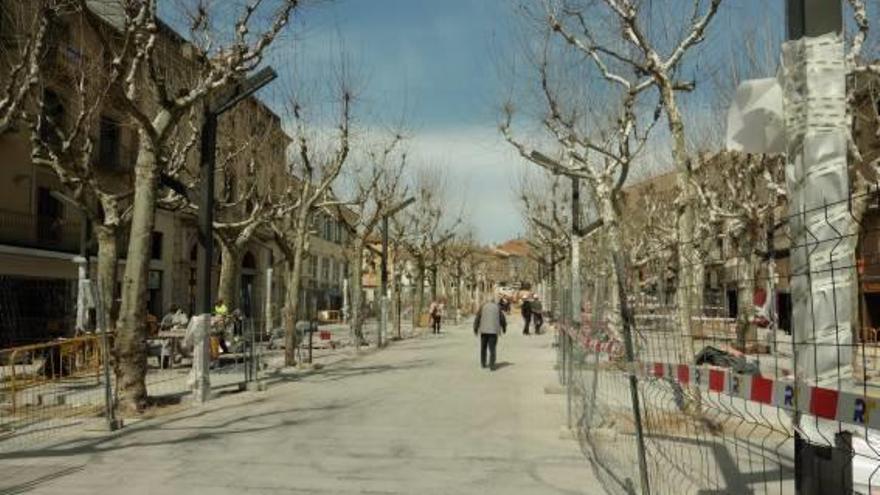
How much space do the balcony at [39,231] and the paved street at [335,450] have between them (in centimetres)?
1604

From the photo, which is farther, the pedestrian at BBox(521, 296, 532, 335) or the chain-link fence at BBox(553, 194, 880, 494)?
the pedestrian at BBox(521, 296, 532, 335)

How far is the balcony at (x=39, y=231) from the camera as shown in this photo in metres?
26.0

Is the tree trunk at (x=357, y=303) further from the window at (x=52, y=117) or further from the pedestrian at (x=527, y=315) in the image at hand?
the pedestrian at (x=527, y=315)

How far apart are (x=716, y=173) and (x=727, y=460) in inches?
959

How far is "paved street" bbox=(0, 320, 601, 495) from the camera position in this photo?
718 cm

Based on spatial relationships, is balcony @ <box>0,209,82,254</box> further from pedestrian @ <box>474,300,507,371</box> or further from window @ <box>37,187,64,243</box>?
pedestrian @ <box>474,300,507,371</box>

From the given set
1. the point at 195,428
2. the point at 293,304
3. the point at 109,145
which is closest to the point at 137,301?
the point at 195,428

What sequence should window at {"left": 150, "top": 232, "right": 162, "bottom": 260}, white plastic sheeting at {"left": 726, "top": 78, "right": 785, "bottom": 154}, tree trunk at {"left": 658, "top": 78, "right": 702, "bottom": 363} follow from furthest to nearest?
1. window at {"left": 150, "top": 232, "right": 162, "bottom": 260}
2. tree trunk at {"left": 658, "top": 78, "right": 702, "bottom": 363}
3. white plastic sheeting at {"left": 726, "top": 78, "right": 785, "bottom": 154}

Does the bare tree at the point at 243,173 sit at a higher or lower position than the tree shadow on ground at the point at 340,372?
higher

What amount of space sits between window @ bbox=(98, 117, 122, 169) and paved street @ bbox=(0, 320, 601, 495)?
19516 mm

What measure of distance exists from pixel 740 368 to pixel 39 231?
26.8m

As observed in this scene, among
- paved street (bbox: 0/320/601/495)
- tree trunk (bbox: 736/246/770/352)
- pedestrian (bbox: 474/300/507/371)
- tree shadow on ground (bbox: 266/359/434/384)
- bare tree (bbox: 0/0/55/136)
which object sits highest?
bare tree (bbox: 0/0/55/136)

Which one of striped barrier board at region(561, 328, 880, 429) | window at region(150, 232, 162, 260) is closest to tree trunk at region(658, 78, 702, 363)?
striped barrier board at region(561, 328, 880, 429)

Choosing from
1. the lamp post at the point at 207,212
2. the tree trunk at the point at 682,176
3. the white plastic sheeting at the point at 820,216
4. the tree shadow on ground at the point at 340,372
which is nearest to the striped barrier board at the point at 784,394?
the white plastic sheeting at the point at 820,216
